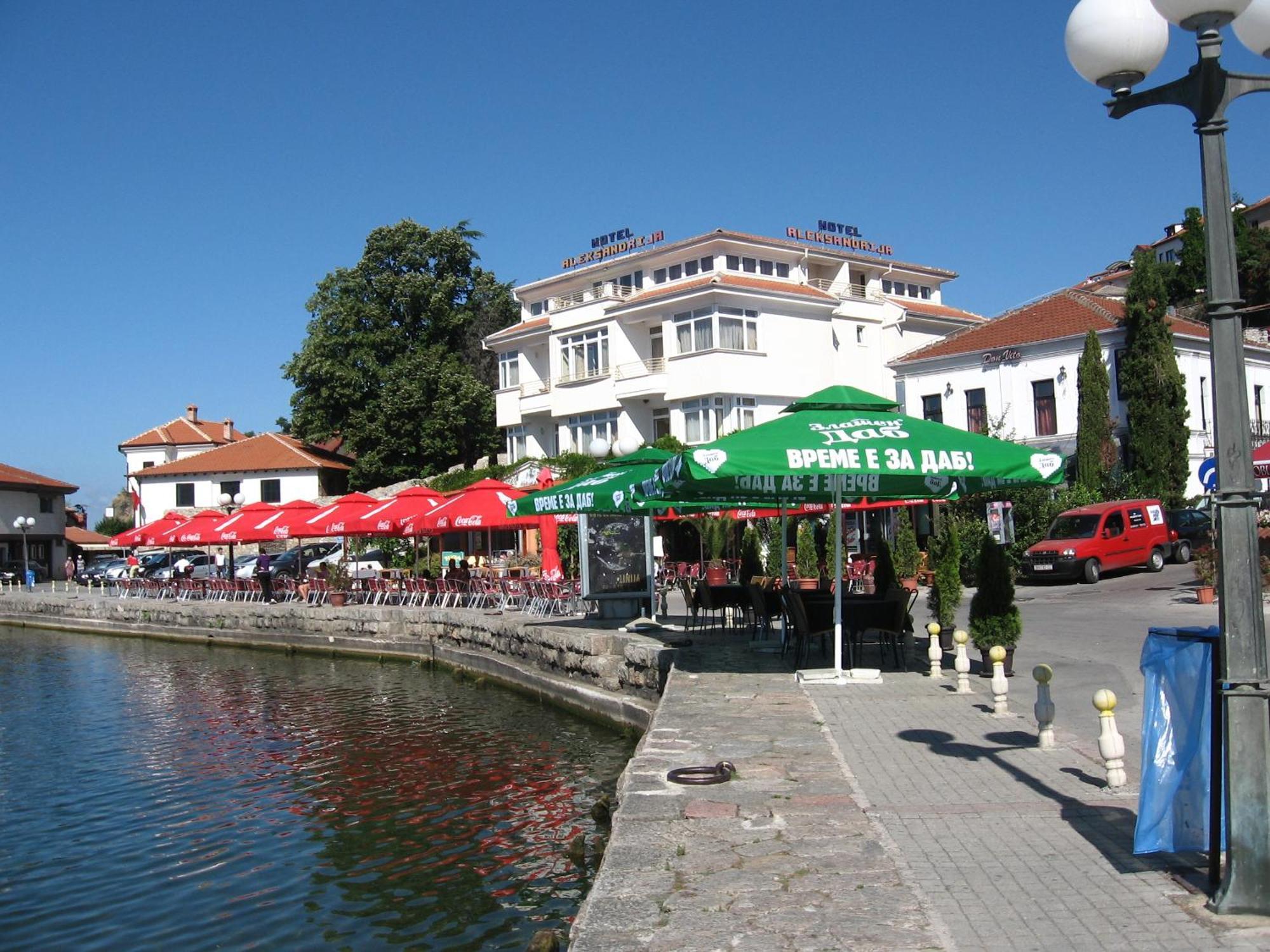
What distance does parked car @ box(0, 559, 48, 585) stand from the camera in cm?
5862

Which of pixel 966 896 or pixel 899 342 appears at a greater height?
pixel 899 342

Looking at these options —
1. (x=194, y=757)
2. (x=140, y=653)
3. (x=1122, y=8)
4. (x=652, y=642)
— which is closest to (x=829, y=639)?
(x=652, y=642)

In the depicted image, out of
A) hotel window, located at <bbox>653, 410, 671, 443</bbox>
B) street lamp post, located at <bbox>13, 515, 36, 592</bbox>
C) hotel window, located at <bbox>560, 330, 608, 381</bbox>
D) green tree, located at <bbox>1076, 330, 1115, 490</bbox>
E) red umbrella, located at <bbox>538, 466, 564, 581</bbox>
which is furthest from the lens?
street lamp post, located at <bbox>13, 515, 36, 592</bbox>

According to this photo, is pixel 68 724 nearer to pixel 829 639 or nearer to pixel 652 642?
pixel 652 642

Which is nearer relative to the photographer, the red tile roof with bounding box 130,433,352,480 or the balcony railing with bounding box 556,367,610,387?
the balcony railing with bounding box 556,367,610,387

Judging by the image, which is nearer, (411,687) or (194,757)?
(194,757)

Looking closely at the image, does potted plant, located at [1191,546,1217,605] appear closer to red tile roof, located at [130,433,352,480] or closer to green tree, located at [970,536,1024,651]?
green tree, located at [970,536,1024,651]

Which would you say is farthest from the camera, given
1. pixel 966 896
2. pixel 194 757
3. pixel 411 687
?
pixel 411 687

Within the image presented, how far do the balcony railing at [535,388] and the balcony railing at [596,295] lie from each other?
11.1 ft

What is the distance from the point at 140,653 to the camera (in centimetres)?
2858

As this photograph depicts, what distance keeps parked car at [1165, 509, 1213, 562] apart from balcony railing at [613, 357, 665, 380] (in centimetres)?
1926

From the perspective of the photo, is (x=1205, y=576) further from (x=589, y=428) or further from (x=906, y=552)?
(x=589, y=428)

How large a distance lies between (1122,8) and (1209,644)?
2.96m

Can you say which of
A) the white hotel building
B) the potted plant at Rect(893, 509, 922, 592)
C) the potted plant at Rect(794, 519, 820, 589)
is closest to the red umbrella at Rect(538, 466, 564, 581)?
the potted plant at Rect(794, 519, 820, 589)
